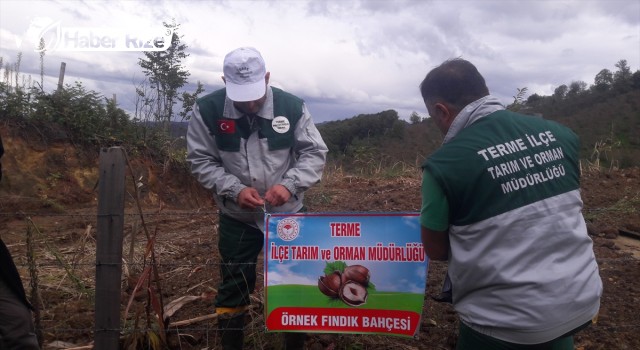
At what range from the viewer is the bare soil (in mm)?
Answer: 3432

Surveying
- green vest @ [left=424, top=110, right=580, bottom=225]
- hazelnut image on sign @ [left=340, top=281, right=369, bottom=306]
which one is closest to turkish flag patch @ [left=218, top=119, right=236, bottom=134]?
hazelnut image on sign @ [left=340, top=281, right=369, bottom=306]

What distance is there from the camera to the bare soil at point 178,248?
11.3 feet

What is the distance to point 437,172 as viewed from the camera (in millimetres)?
1884

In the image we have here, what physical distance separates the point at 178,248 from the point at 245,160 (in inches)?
117

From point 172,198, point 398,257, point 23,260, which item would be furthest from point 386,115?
point 398,257

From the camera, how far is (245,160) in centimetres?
300

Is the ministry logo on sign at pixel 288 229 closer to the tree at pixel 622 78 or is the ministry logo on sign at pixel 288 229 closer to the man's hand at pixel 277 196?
the man's hand at pixel 277 196

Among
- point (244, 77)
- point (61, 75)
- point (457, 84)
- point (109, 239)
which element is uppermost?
point (61, 75)

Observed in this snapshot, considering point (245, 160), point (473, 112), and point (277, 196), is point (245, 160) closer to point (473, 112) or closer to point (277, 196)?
point (277, 196)

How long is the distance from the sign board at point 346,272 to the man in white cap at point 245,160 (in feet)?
0.79

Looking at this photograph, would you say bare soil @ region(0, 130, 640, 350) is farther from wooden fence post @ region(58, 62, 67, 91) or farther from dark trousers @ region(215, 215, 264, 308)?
wooden fence post @ region(58, 62, 67, 91)

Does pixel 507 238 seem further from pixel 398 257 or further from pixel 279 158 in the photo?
pixel 279 158

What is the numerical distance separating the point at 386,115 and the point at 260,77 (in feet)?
96.7

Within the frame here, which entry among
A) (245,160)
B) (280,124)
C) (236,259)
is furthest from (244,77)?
(236,259)
